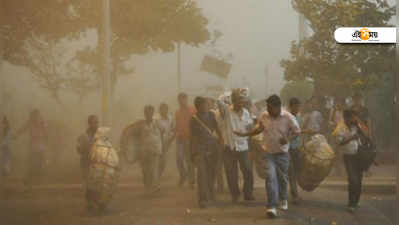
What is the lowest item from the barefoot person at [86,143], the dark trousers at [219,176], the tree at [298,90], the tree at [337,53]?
the dark trousers at [219,176]

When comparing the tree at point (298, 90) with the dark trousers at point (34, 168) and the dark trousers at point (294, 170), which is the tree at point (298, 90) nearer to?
the dark trousers at point (294, 170)

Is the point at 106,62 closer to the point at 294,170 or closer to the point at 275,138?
the point at 275,138

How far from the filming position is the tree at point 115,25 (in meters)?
5.86

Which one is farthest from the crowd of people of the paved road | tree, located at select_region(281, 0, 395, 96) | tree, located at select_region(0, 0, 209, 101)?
tree, located at select_region(0, 0, 209, 101)

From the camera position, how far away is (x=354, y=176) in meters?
5.38

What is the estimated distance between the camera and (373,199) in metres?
5.52

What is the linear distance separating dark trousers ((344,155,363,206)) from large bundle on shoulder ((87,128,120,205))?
107 inches

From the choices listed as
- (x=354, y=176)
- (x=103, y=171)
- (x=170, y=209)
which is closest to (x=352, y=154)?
(x=354, y=176)

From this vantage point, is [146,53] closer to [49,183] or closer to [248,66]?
[248,66]

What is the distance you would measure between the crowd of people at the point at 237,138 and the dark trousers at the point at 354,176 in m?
0.01

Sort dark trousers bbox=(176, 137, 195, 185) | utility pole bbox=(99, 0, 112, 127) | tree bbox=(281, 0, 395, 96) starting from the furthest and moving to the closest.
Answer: dark trousers bbox=(176, 137, 195, 185), utility pole bbox=(99, 0, 112, 127), tree bbox=(281, 0, 395, 96)

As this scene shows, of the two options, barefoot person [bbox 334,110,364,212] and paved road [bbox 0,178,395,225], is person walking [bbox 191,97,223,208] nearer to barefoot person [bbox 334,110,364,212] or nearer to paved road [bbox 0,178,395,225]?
paved road [bbox 0,178,395,225]

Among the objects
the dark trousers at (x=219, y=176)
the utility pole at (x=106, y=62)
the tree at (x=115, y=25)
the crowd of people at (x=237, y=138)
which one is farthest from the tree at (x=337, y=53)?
the utility pole at (x=106, y=62)

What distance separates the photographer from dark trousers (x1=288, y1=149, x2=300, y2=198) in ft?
18.5
